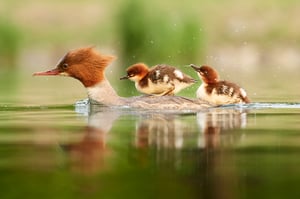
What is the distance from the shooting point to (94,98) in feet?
36.3

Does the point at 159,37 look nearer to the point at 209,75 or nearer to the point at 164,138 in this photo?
the point at 209,75

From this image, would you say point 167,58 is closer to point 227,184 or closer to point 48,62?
point 48,62

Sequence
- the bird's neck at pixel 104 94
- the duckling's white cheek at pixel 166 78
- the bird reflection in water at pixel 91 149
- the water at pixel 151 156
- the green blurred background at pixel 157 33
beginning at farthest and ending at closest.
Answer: the green blurred background at pixel 157 33 → the duckling's white cheek at pixel 166 78 → the bird's neck at pixel 104 94 → the bird reflection in water at pixel 91 149 → the water at pixel 151 156

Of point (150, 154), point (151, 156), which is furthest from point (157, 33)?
point (151, 156)

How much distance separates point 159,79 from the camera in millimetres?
11453

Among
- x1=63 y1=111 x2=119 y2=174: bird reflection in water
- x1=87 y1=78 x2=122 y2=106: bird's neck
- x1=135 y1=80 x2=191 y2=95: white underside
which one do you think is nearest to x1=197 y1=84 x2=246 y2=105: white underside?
x1=135 y1=80 x2=191 y2=95: white underside

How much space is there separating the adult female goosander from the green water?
1.05 ft

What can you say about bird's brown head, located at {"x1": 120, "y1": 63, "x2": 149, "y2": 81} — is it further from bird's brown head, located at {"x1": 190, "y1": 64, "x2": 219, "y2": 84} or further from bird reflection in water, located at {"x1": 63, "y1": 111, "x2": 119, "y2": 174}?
bird reflection in water, located at {"x1": 63, "y1": 111, "x2": 119, "y2": 174}

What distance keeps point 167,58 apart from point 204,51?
193 centimetres

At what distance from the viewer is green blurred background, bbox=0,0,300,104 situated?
27109mm

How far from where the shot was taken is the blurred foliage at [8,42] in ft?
88.3

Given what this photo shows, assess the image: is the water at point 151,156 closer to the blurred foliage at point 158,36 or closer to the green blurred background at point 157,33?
the green blurred background at point 157,33

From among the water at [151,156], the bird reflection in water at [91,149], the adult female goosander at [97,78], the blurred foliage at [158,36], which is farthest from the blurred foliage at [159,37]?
the bird reflection in water at [91,149]

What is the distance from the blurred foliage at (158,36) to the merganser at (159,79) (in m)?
15.0
